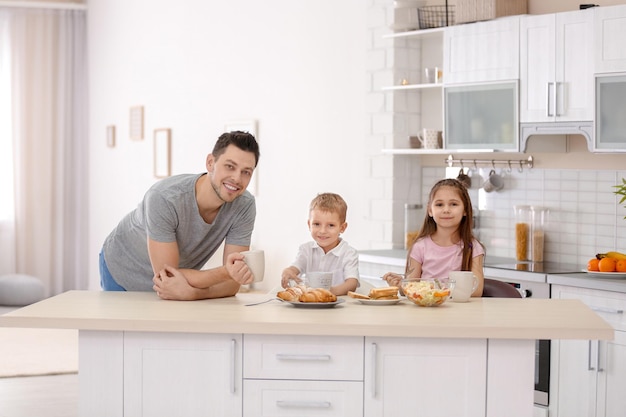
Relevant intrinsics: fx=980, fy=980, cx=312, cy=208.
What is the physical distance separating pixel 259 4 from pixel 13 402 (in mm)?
3560

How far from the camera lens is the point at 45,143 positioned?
32.0ft

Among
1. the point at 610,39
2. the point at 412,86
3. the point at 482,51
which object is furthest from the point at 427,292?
the point at 412,86

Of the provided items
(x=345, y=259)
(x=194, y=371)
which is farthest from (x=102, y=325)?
(x=345, y=259)

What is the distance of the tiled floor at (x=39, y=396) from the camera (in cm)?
529

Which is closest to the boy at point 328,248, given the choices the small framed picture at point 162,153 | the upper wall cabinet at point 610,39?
the upper wall cabinet at point 610,39

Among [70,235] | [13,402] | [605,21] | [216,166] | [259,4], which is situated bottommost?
[13,402]

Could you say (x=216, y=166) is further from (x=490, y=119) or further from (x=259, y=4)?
(x=259, y=4)

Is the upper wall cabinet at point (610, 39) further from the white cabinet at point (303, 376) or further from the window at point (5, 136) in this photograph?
the window at point (5, 136)

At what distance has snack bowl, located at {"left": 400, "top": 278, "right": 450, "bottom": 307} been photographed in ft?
10.4

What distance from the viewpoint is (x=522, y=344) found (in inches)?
114

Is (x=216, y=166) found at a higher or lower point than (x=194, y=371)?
higher

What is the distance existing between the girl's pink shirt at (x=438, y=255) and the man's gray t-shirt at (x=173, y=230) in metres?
0.75

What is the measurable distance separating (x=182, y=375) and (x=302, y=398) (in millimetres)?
376

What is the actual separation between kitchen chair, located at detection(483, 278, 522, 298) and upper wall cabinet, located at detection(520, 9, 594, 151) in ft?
4.66
